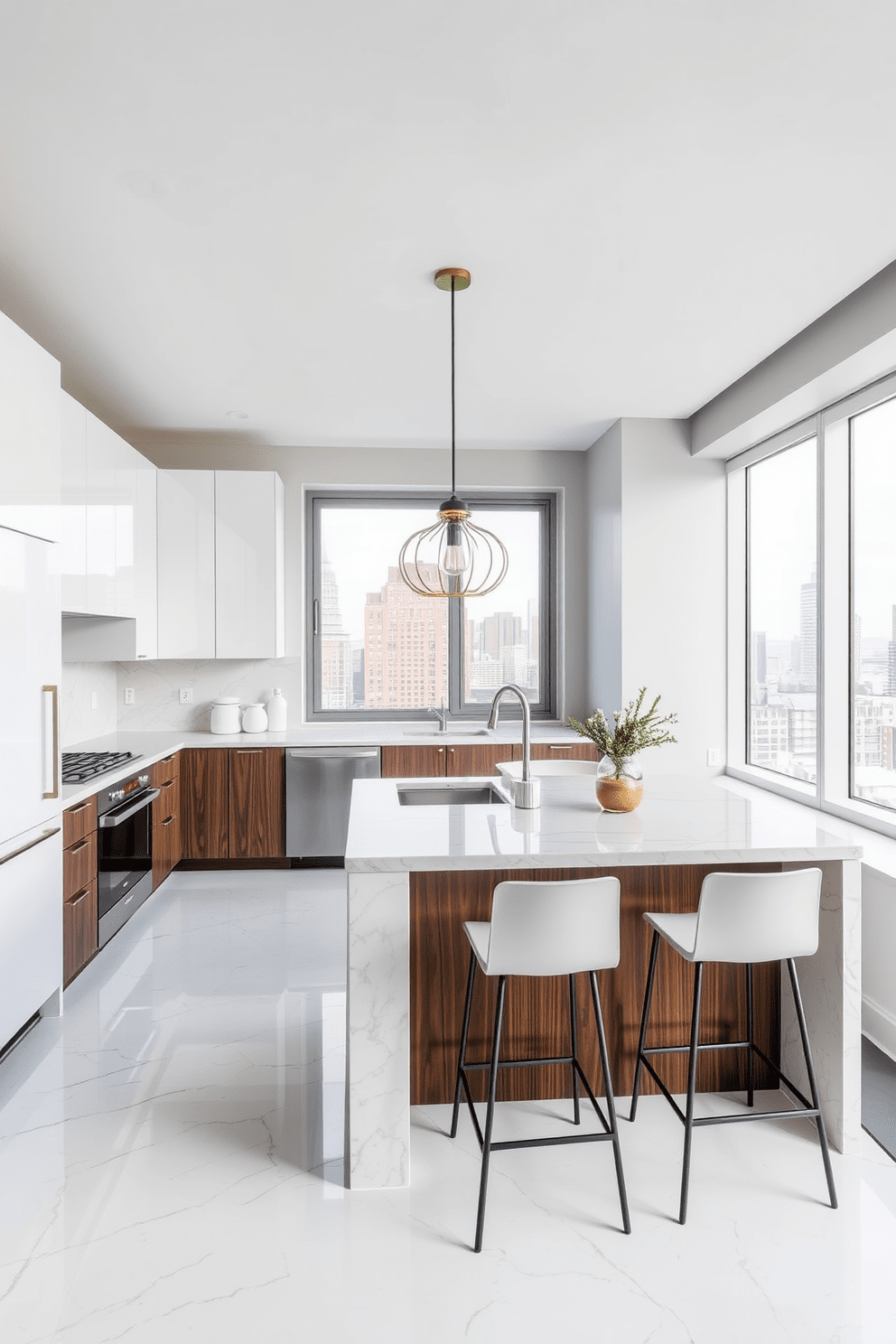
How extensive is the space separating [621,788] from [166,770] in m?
2.78

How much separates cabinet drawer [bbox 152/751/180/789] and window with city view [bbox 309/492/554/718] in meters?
1.13

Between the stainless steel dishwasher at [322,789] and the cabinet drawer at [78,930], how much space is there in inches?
57.2

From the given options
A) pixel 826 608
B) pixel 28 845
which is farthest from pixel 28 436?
pixel 826 608

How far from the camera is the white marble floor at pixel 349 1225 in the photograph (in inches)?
61.7

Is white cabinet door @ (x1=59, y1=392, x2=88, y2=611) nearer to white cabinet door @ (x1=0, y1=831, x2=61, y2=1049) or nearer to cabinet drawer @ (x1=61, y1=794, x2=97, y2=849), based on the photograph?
cabinet drawer @ (x1=61, y1=794, x2=97, y2=849)

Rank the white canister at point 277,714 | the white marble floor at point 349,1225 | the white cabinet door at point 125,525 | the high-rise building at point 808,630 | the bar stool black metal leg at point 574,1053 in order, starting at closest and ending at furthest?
the white marble floor at point 349,1225, the bar stool black metal leg at point 574,1053, the high-rise building at point 808,630, the white cabinet door at point 125,525, the white canister at point 277,714

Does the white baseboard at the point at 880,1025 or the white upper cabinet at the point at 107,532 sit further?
the white upper cabinet at the point at 107,532

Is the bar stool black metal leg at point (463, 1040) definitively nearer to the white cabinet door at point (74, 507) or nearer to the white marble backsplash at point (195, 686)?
the white cabinet door at point (74, 507)

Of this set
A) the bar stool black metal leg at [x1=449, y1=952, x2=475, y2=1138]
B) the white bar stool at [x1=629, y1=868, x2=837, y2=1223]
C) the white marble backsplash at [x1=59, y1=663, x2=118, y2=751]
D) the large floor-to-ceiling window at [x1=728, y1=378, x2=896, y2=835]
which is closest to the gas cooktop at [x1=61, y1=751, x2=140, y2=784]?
the white marble backsplash at [x1=59, y1=663, x2=118, y2=751]

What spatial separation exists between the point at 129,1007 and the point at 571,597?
359cm

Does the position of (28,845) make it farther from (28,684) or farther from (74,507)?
(74,507)

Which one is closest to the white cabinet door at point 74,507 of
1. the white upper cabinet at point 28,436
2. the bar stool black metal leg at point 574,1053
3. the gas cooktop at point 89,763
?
the white upper cabinet at point 28,436

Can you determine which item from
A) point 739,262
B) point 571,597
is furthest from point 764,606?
point 739,262

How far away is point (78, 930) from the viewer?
3082mm
